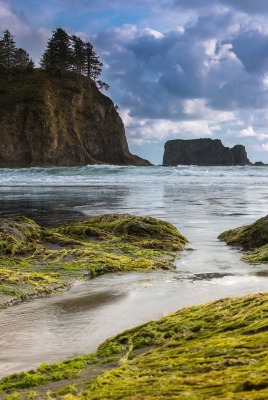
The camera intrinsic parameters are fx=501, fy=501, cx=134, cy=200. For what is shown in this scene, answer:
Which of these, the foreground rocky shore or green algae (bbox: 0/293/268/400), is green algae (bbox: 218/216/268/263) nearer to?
the foreground rocky shore

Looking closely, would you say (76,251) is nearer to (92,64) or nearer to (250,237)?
(250,237)

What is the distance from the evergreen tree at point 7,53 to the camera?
216 ft

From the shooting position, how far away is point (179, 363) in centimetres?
269

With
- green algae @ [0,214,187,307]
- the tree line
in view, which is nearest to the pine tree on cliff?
the tree line

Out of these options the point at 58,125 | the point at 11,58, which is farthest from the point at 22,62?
the point at 58,125

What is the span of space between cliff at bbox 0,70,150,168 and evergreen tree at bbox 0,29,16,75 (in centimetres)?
372

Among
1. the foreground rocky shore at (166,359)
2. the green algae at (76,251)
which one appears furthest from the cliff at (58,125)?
the foreground rocky shore at (166,359)

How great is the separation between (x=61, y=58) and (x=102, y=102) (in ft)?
26.3

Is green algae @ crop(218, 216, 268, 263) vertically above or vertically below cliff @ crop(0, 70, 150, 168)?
below

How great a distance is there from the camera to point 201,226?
1066cm

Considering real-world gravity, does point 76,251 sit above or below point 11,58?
below

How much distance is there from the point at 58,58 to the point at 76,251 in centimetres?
6264

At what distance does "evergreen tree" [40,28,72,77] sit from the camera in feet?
216

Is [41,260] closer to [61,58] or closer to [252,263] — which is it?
[252,263]
